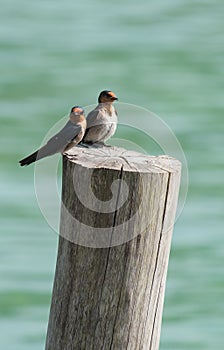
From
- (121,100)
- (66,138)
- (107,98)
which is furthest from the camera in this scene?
(121,100)

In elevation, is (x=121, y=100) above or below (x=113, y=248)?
above

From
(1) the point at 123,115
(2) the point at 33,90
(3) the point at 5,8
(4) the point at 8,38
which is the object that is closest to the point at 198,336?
(1) the point at 123,115

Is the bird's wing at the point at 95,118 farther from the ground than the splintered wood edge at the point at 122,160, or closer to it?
farther from the ground

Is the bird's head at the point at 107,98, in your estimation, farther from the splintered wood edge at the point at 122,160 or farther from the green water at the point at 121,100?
the green water at the point at 121,100

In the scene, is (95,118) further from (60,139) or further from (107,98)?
(60,139)

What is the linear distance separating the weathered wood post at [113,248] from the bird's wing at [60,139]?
207 millimetres

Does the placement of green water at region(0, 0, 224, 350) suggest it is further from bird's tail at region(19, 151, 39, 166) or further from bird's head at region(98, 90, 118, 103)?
bird's tail at region(19, 151, 39, 166)

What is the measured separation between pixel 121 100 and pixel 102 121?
25.0ft

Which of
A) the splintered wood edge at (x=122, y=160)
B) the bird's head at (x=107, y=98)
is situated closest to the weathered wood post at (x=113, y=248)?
the splintered wood edge at (x=122, y=160)

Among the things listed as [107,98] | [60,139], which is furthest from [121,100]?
[60,139]

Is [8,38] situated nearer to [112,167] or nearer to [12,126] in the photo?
[12,126]

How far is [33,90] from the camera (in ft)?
43.4

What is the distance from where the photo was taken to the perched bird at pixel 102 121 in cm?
415

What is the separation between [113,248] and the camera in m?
3.58
